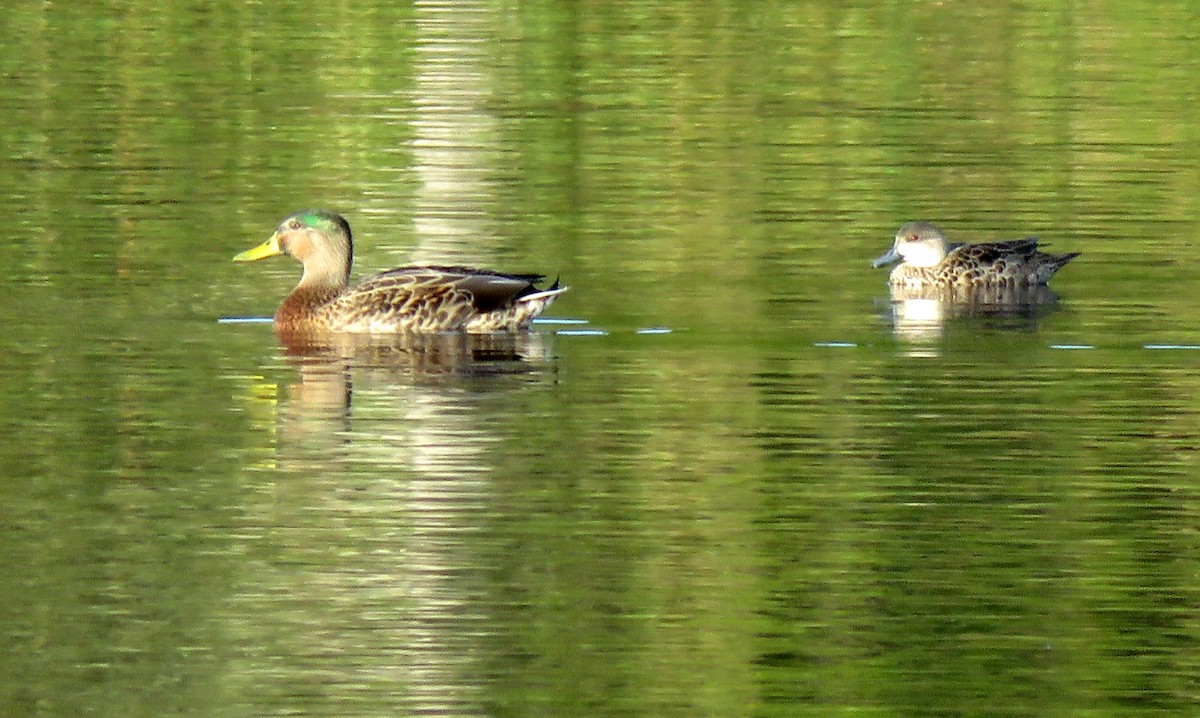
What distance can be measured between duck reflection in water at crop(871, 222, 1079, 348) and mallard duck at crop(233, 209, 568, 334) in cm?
252

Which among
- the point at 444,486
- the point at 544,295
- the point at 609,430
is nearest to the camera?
the point at 444,486

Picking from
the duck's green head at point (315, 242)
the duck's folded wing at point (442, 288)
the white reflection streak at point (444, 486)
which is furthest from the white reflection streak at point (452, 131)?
the duck's folded wing at point (442, 288)

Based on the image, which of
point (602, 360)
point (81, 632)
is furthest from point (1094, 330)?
point (81, 632)

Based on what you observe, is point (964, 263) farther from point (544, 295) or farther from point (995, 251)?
point (544, 295)

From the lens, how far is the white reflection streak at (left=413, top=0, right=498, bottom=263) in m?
21.2

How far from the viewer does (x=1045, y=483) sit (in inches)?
503

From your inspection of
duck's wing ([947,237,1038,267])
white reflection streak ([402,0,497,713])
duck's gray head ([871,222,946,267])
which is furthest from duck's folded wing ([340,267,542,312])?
duck's wing ([947,237,1038,267])

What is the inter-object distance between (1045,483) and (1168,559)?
1320 millimetres

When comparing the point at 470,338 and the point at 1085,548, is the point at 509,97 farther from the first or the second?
the point at 1085,548

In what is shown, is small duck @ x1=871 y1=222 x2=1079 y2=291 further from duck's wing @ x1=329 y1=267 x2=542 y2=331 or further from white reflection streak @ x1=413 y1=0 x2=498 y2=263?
duck's wing @ x1=329 y1=267 x2=542 y2=331

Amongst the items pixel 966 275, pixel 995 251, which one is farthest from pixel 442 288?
pixel 995 251

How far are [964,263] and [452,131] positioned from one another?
8.99 meters

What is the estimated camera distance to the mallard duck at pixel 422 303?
17.2m

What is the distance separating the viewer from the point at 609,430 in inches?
545
